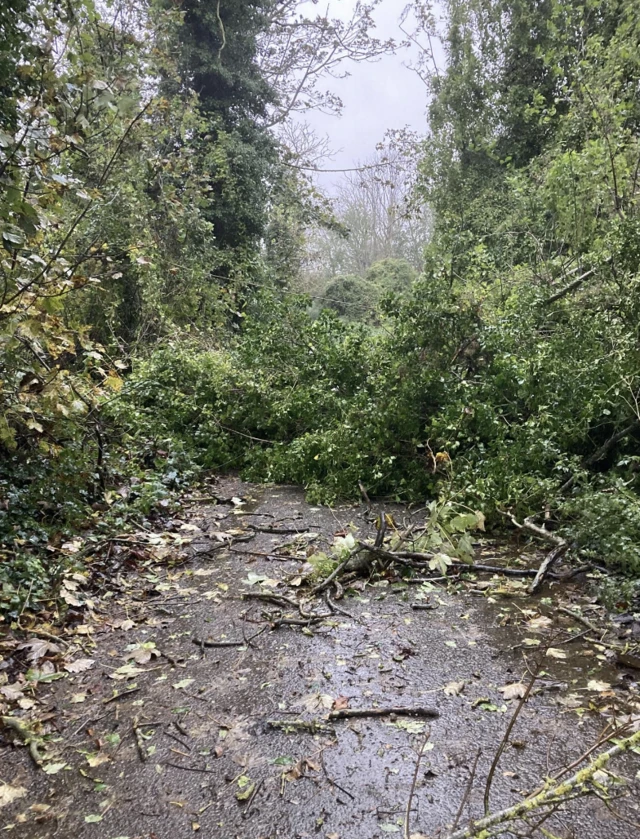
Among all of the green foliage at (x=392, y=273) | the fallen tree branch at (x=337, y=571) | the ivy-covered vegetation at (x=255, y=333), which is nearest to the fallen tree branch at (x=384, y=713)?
the fallen tree branch at (x=337, y=571)

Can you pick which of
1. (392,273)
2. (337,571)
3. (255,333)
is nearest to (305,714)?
(337,571)

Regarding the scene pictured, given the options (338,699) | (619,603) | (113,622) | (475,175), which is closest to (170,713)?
(338,699)

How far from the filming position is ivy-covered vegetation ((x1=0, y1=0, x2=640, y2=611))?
335cm

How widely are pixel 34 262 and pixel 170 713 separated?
2627 mm

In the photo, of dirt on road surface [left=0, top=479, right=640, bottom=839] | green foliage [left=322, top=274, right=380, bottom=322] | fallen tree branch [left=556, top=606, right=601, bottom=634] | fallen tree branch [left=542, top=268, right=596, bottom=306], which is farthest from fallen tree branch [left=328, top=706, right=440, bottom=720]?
green foliage [left=322, top=274, right=380, bottom=322]

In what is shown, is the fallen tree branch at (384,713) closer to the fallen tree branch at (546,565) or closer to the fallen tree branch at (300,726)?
the fallen tree branch at (300,726)

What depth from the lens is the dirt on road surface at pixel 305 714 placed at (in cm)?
174

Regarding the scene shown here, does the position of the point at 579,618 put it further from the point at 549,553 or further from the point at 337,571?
the point at 337,571

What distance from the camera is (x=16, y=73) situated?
311cm

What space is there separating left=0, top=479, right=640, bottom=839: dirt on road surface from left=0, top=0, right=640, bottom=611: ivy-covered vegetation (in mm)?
732

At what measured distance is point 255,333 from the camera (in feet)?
23.6

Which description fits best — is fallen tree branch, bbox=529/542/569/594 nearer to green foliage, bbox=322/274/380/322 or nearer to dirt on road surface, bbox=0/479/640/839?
dirt on road surface, bbox=0/479/640/839

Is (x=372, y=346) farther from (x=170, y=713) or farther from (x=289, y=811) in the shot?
(x=289, y=811)

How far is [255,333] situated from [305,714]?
5.53m
